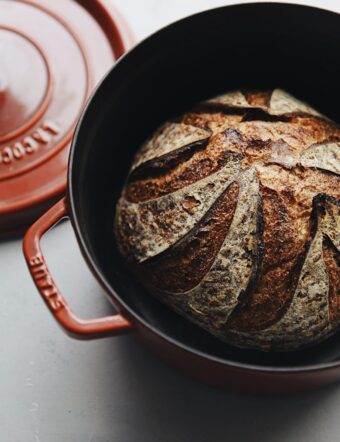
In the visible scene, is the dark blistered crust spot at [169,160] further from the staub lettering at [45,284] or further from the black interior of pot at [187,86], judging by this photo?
the staub lettering at [45,284]

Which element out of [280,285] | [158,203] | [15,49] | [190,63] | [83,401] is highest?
[15,49]

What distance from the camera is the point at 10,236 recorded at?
0.99 metres

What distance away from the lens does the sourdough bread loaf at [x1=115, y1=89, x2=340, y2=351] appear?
795mm

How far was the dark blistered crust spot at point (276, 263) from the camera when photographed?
0.79 metres

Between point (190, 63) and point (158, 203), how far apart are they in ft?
0.81

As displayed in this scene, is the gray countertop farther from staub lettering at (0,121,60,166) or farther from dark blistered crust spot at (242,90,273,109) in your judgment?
dark blistered crust spot at (242,90,273,109)

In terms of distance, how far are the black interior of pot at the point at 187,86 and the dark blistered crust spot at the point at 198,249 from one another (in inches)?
2.9

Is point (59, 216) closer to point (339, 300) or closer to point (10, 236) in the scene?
point (10, 236)

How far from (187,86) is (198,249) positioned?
30cm

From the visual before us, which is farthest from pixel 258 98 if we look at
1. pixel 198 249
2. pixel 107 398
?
pixel 107 398

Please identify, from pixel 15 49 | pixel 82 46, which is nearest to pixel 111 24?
pixel 82 46

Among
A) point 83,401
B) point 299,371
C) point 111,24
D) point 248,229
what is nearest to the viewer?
point 299,371

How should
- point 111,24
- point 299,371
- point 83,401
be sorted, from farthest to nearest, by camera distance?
1. point 111,24
2. point 83,401
3. point 299,371

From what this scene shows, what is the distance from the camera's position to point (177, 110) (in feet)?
3.29
